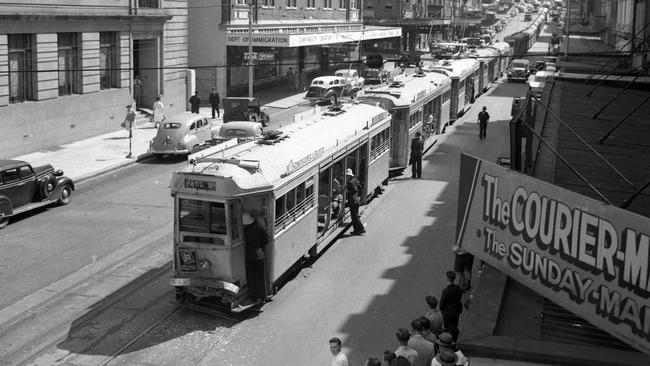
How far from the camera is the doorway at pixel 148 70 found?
136 feet

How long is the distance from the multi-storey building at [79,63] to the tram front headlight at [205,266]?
15408 millimetres

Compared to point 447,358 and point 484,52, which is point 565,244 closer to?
point 447,358

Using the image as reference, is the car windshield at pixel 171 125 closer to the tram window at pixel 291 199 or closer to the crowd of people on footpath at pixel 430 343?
the tram window at pixel 291 199

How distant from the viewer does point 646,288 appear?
7.26m

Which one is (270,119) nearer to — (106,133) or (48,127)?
(106,133)

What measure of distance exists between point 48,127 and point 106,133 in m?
4.19

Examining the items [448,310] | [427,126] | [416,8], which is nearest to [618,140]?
[448,310]

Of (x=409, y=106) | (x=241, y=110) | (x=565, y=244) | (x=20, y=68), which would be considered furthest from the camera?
(x=241, y=110)

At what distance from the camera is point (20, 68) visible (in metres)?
31.5

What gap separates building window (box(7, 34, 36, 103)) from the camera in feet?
102

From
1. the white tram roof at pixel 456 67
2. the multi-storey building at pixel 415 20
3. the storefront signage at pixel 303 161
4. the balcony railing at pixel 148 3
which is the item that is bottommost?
the storefront signage at pixel 303 161

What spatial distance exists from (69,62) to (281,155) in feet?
70.0

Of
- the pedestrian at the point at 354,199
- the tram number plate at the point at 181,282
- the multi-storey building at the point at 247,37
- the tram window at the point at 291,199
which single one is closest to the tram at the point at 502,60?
the multi-storey building at the point at 247,37

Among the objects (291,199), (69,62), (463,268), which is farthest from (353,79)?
(463,268)
